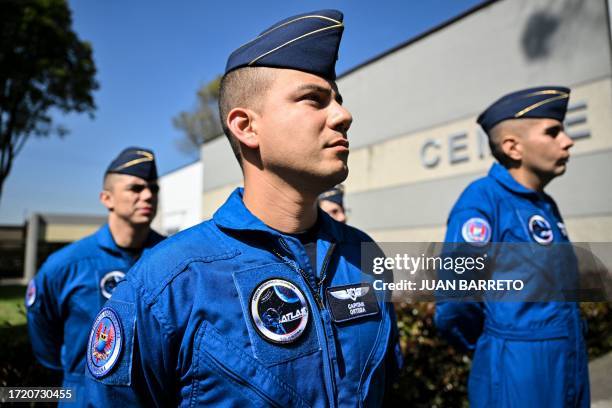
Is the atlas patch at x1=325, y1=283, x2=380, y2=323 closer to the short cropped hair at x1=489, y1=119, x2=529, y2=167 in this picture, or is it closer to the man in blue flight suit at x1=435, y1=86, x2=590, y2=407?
the man in blue flight suit at x1=435, y1=86, x2=590, y2=407

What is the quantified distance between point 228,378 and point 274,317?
0.22 m

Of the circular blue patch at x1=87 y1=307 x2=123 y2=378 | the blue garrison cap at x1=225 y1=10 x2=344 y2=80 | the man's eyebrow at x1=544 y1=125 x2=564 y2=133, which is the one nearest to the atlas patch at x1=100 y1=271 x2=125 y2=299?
the circular blue patch at x1=87 y1=307 x2=123 y2=378

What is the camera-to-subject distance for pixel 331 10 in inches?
66.6

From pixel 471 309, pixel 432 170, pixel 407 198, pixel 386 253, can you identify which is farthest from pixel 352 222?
pixel 386 253

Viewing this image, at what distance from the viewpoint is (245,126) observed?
1620 millimetres

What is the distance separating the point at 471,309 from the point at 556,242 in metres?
0.64

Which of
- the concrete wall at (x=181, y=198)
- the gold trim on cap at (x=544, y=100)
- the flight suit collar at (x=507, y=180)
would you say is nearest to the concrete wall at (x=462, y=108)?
the gold trim on cap at (x=544, y=100)

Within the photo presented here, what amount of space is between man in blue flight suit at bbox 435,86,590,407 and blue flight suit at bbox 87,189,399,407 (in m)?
1.20

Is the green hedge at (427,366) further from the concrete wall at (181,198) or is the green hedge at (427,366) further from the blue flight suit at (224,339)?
the concrete wall at (181,198)

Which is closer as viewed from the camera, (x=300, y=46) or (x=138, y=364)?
(x=138, y=364)

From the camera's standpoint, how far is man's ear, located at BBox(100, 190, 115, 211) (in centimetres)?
376

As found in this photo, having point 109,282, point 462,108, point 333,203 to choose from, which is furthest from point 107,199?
point 462,108

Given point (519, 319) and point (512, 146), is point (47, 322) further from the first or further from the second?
point (512, 146)

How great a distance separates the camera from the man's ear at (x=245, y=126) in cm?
159
